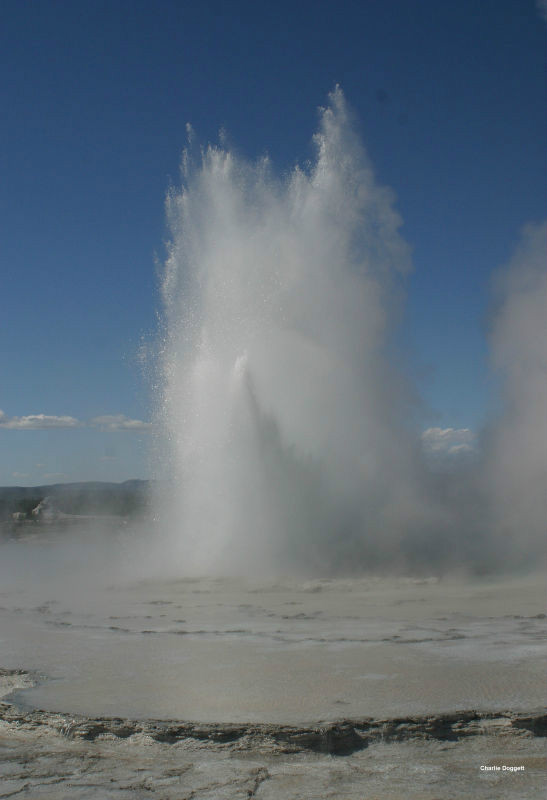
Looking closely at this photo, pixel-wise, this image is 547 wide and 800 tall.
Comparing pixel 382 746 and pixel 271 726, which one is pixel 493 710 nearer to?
pixel 382 746

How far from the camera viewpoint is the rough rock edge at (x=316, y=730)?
13.0 ft

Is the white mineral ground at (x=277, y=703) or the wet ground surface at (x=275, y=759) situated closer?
the wet ground surface at (x=275, y=759)

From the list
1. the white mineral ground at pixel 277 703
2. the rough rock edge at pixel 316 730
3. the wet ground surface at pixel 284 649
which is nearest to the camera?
the white mineral ground at pixel 277 703

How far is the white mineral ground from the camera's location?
353 cm

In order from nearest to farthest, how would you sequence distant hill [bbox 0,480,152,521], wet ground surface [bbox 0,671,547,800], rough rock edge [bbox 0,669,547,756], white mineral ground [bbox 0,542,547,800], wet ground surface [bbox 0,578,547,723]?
wet ground surface [bbox 0,671,547,800], white mineral ground [bbox 0,542,547,800], rough rock edge [bbox 0,669,547,756], wet ground surface [bbox 0,578,547,723], distant hill [bbox 0,480,152,521]

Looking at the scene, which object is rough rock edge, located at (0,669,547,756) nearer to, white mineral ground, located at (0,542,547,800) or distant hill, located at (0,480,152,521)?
white mineral ground, located at (0,542,547,800)

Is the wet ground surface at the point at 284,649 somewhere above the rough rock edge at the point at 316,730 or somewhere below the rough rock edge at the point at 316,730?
above

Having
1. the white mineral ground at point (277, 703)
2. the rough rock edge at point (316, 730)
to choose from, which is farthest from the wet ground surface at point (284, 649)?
the rough rock edge at point (316, 730)

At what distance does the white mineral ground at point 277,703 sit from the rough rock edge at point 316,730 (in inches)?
0.4

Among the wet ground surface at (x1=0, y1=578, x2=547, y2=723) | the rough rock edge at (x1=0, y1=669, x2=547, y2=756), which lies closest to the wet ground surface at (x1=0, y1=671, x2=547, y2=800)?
the rough rock edge at (x1=0, y1=669, x2=547, y2=756)

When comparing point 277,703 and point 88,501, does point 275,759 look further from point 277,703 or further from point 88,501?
point 88,501

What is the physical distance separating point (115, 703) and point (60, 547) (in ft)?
52.3

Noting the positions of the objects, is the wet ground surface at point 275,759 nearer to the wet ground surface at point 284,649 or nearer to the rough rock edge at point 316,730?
the rough rock edge at point 316,730

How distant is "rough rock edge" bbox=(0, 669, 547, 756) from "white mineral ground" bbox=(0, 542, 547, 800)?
11mm
